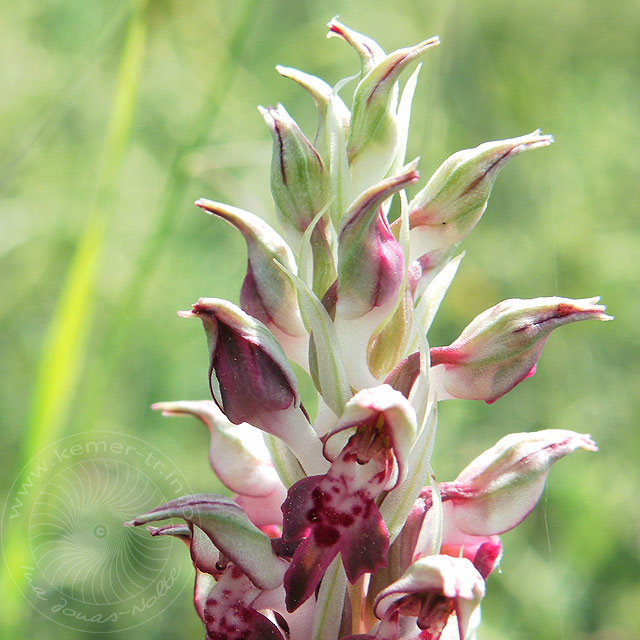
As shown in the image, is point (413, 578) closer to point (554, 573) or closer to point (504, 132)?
point (554, 573)

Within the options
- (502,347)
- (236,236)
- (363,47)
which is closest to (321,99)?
(363,47)

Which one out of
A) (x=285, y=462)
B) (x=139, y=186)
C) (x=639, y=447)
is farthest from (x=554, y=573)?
(x=139, y=186)

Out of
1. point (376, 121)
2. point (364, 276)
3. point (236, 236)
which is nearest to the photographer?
point (364, 276)

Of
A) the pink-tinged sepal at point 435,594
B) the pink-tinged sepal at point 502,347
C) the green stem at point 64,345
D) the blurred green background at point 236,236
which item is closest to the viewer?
the pink-tinged sepal at point 435,594

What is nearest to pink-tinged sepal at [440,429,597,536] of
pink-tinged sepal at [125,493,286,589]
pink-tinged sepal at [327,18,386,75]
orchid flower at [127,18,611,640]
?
orchid flower at [127,18,611,640]

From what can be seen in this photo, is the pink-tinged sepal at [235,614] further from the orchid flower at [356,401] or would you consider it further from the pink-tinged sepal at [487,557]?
the pink-tinged sepal at [487,557]

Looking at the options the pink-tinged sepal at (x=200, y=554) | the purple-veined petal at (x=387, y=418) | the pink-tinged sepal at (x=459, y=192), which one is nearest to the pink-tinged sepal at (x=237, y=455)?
the pink-tinged sepal at (x=200, y=554)

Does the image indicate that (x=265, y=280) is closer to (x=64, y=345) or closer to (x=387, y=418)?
(x=387, y=418)
